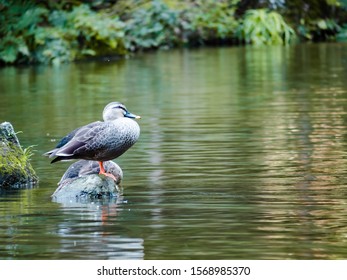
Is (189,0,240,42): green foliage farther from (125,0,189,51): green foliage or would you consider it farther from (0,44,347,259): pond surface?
(0,44,347,259): pond surface

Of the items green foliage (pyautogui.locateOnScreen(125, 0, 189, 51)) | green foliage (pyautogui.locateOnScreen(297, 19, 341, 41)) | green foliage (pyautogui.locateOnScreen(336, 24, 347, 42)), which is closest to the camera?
green foliage (pyautogui.locateOnScreen(125, 0, 189, 51))

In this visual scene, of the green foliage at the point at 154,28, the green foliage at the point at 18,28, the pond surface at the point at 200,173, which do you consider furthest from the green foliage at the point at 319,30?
the pond surface at the point at 200,173

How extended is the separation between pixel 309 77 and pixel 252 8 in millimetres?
19083

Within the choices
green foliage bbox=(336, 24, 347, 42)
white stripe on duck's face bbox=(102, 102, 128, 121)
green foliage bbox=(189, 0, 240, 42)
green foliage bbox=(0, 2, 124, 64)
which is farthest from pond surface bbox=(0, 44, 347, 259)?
green foliage bbox=(336, 24, 347, 42)

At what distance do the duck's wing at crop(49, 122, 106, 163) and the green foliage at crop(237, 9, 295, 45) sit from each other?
30558 mm

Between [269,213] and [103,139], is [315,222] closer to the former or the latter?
[269,213]

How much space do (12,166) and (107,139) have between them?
1337 millimetres

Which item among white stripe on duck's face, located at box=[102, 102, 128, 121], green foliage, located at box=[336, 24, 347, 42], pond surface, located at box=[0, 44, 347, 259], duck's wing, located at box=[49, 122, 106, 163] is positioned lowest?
green foliage, located at box=[336, 24, 347, 42]

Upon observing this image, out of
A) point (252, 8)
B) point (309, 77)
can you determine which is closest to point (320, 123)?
point (309, 77)

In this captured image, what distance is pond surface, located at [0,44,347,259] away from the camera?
27.8 ft

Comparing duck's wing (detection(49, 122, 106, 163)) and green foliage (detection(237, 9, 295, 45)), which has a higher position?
duck's wing (detection(49, 122, 106, 163))

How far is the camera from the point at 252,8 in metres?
44.4

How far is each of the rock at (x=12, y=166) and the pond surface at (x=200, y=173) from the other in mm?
205

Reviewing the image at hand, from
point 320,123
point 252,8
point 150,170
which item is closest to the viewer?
point 150,170
